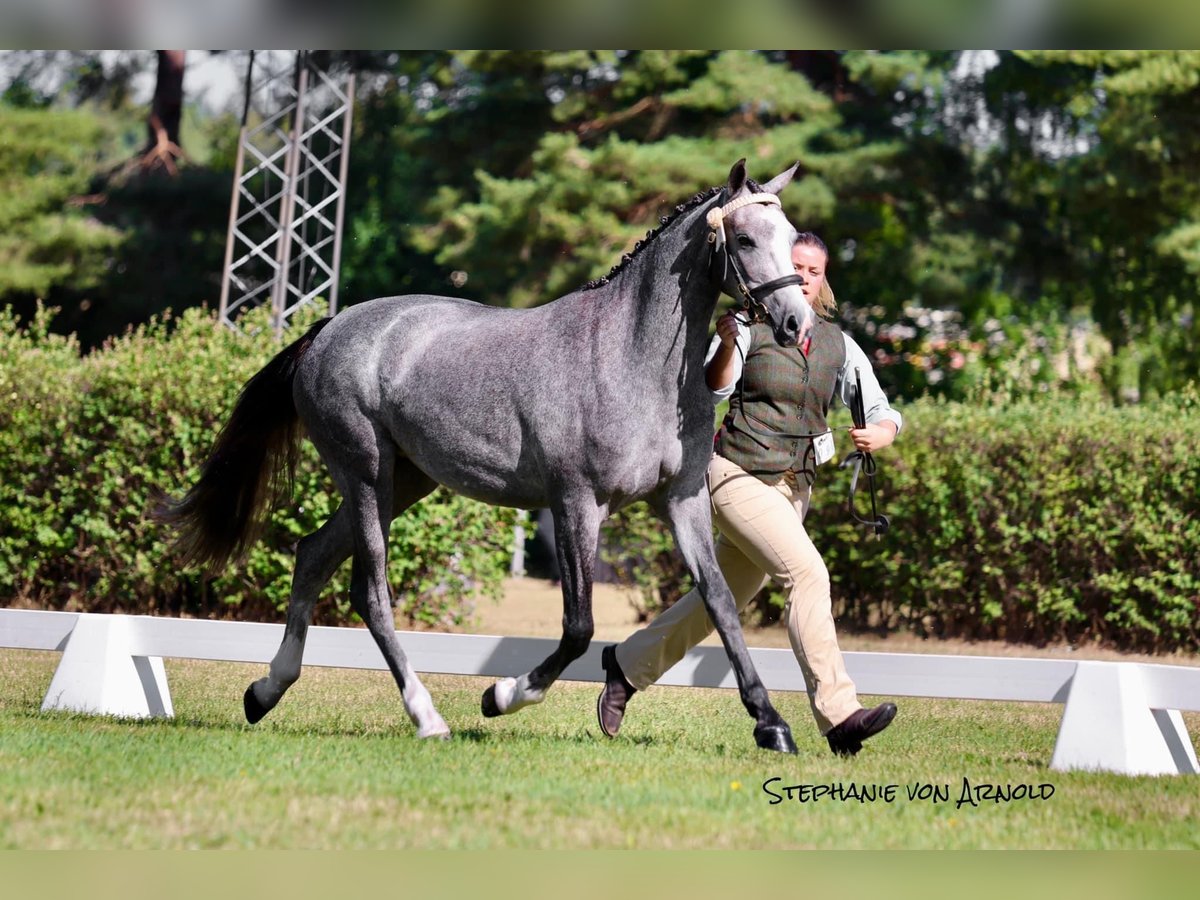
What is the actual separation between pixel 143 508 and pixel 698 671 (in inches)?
262

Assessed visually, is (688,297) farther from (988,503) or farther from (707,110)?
(707,110)

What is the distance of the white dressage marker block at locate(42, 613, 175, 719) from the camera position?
7059 millimetres

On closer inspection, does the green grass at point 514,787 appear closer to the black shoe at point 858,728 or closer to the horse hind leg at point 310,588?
the black shoe at point 858,728

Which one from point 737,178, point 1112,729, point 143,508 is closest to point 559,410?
point 737,178

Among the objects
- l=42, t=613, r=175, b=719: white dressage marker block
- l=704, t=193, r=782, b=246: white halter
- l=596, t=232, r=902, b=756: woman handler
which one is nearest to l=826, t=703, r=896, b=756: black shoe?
l=596, t=232, r=902, b=756: woman handler

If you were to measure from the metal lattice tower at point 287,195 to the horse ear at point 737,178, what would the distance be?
28.6ft

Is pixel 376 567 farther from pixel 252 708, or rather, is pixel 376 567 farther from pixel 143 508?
pixel 143 508

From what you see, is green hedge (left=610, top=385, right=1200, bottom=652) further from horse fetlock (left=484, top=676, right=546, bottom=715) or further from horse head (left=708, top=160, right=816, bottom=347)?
horse head (left=708, top=160, right=816, bottom=347)

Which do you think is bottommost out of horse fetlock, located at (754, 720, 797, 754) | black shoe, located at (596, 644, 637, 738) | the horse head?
black shoe, located at (596, 644, 637, 738)

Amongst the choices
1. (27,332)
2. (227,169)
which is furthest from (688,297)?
(227,169)

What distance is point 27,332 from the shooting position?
13789 mm

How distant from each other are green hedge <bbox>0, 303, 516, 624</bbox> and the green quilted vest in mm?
5671

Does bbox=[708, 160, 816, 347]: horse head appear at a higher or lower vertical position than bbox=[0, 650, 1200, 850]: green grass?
higher

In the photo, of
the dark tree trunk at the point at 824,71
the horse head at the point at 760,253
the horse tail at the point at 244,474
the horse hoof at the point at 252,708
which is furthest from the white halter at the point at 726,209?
the dark tree trunk at the point at 824,71
